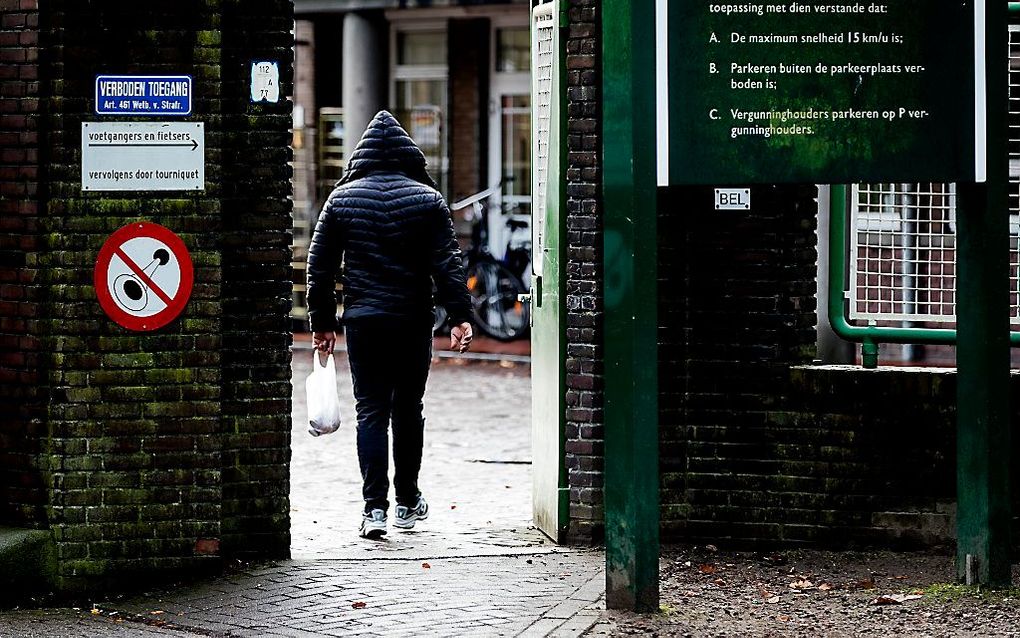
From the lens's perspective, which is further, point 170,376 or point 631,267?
point 170,376

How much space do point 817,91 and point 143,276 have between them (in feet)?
8.80

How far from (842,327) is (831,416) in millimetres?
429

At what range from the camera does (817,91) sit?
6516mm

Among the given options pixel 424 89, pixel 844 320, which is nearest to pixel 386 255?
pixel 844 320

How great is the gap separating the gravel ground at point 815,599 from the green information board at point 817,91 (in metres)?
1.56

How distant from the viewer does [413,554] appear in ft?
26.2

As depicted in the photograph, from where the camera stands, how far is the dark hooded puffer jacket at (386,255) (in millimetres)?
8406

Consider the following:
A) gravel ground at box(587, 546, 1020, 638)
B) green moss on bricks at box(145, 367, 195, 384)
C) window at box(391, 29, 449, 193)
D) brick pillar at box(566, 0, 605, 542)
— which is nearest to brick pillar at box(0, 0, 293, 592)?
green moss on bricks at box(145, 367, 195, 384)

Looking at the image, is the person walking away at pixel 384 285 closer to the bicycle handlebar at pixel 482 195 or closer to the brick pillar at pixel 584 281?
the brick pillar at pixel 584 281

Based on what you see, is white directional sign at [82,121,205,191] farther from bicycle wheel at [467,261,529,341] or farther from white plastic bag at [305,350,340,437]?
bicycle wheel at [467,261,529,341]

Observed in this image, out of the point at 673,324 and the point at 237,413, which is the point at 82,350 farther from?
the point at 673,324

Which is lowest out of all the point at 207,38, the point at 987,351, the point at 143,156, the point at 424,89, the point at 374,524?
the point at 374,524

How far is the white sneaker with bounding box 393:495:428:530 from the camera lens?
8.69 meters

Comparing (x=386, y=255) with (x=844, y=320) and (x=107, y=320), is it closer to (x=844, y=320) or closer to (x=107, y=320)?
(x=107, y=320)
